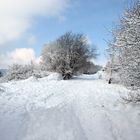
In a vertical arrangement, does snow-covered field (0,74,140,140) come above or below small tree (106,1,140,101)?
below

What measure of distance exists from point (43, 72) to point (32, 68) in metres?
4.65

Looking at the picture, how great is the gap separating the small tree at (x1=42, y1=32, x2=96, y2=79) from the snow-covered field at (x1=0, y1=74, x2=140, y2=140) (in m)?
16.2

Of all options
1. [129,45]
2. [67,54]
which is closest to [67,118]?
[129,45]

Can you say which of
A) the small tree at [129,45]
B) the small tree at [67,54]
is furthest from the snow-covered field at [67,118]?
the small tree at [67,54]

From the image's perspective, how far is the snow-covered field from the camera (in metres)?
9.47

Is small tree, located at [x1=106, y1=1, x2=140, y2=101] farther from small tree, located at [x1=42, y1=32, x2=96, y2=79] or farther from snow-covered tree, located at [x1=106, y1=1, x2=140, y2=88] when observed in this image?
small tree, located at [x1=42, y1=32, x2=96, y2=79]

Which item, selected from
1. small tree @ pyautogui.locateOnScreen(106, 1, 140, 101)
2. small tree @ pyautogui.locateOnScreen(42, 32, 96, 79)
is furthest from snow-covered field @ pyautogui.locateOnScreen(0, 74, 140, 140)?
small tree @ pyautogui.locateOnScreen(42, 32, 96, 79)

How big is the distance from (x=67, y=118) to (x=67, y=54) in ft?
68.6

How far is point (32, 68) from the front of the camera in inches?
1460

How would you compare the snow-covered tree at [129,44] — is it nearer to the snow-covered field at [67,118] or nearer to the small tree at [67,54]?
A: the snow-covered field at [67,118]

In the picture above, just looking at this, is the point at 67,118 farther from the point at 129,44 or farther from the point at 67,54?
the point at 67,54

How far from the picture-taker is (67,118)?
36.9 ft

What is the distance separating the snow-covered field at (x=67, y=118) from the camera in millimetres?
9469

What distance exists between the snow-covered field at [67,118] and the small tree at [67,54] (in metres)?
16.2
